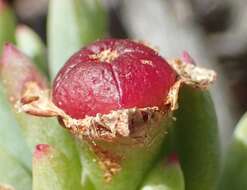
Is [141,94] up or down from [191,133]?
up

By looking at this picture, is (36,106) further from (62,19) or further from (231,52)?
(231,52)

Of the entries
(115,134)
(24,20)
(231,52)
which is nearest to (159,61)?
(115,134)

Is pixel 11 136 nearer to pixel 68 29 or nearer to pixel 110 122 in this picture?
pixel 68 29

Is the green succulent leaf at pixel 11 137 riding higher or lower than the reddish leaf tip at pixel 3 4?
lower

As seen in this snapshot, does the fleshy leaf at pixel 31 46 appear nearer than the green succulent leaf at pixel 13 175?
No

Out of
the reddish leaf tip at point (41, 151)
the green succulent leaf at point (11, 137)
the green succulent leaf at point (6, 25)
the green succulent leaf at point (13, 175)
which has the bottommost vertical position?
the green succulent leaf at point (13, 175)

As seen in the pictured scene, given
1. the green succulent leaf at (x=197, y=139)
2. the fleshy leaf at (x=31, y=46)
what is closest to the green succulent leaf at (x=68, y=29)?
the fleshy leaf at (x=31, y=46)

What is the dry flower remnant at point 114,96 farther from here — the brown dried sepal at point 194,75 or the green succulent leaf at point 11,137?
the green succulent leaf at point 11,137
